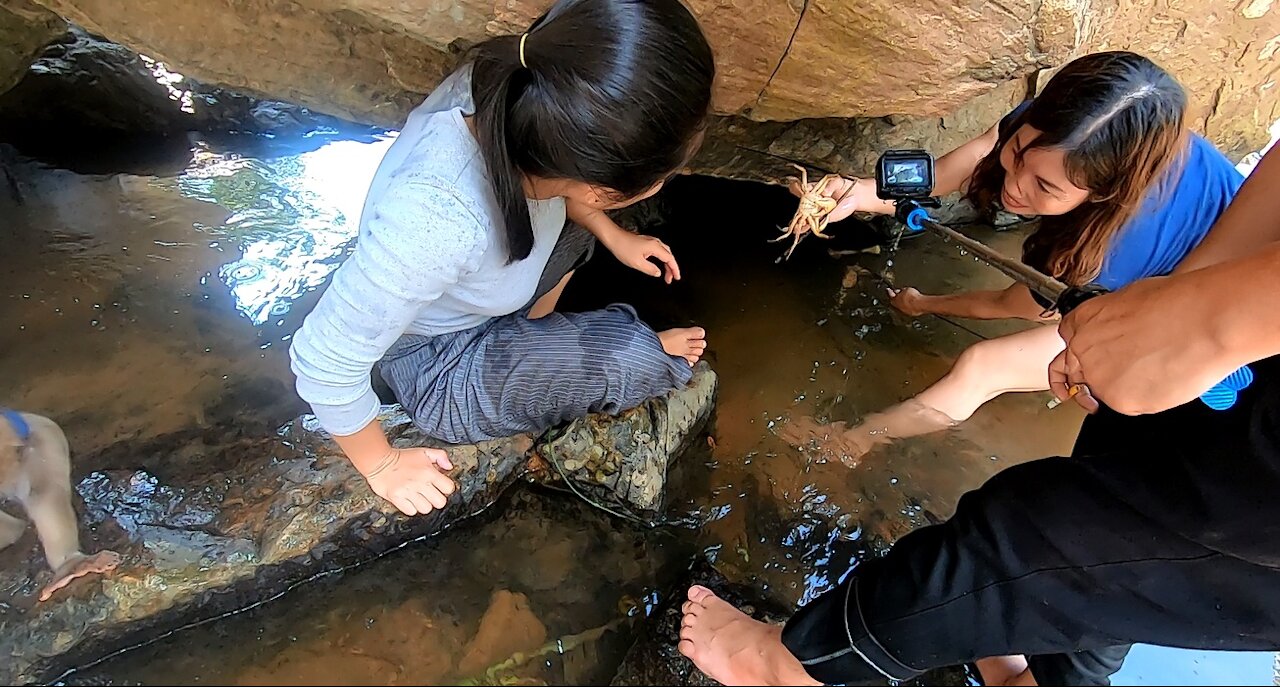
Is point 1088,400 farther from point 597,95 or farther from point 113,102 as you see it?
point 113,102

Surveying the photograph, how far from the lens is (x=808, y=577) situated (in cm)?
191

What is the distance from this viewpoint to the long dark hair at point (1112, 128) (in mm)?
1664

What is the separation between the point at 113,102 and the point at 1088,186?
9.32ft

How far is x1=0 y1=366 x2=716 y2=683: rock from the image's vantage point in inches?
59.0

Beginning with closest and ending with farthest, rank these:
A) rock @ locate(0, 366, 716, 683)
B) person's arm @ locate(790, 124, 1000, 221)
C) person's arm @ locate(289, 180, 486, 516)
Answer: person's arm @ locate(289, 180, 486, 516) < rock @ locate(0, 366, 716, 683) < person's arm @ locate(790, 124, 1000, 221)

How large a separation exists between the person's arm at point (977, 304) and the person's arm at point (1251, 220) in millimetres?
827

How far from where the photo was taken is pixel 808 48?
166cm

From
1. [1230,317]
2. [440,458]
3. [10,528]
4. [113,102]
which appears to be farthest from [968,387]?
[113,102]

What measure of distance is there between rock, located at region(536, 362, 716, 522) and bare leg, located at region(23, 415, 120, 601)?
88 cm

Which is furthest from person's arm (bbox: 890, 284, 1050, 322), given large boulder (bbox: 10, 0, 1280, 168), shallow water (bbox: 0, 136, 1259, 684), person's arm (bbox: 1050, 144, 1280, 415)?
person's arm (bbox: 1050, 144, 1280, 415)

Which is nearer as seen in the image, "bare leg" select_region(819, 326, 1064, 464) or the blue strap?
the blue strap

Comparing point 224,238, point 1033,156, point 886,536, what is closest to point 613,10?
point 1033,156

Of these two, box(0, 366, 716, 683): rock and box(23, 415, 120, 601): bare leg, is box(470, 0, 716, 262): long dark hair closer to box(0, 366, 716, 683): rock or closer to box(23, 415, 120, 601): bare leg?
box(0, 366, 716, 683): rock

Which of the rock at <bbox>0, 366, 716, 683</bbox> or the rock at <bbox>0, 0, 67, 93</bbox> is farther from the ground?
the rock at <bbox>0, 0, 67, 93</bbox>
